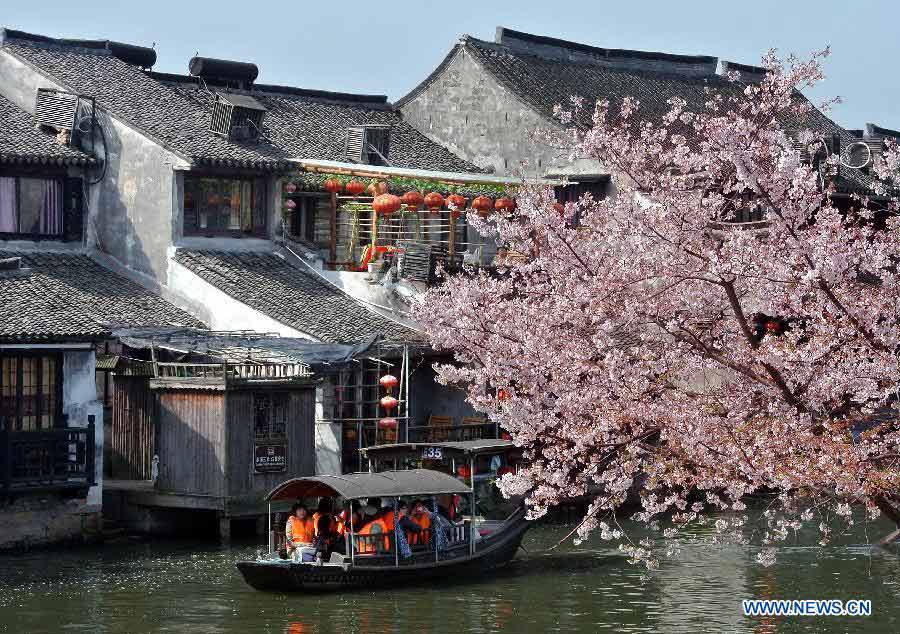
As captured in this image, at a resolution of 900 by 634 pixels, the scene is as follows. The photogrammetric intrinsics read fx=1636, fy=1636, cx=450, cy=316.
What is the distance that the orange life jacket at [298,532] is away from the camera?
2689cm

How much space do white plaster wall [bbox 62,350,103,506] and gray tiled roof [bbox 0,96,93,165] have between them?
6523 mm

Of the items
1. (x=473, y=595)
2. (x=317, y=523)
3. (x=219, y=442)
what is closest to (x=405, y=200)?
(x=219, y=442)

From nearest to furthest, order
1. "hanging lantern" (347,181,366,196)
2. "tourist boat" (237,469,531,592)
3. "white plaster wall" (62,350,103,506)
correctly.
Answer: "tourist boat" (237,469,531,592) < "white plaster wall" (62,350,103,506) < "hanging lantern" (347,181,366,196)

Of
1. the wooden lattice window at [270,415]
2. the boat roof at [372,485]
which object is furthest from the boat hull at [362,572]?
the wooden lattice window at [270,415]

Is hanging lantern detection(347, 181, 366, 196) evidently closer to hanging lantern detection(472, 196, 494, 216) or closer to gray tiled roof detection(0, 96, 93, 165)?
hanging lantern detection(472, 196, 494, 216)

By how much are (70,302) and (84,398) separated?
106 inches

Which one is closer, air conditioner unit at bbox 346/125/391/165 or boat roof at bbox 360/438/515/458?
boat roof at bbox 360/438/515/458

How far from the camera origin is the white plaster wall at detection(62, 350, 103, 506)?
3130 centimetres

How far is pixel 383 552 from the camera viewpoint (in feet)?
89.5

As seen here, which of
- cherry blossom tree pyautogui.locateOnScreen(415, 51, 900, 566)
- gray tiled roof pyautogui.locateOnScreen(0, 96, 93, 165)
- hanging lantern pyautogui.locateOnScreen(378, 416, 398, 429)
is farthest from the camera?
gray tiled roof pyautogui.locateOnScreen(0, 96, 93, 165)

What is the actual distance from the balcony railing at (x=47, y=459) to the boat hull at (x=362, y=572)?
5.90 metres

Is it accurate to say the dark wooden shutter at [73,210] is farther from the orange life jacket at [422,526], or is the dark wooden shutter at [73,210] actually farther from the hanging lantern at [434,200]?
the orange life jacket at [422,526]

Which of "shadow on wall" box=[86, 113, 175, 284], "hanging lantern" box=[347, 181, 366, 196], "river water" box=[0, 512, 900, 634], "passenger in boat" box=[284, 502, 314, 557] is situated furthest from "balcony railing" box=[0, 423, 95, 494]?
"hanging lantern" box=[347, 181, 366, 196]

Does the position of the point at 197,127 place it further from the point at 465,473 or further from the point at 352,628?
the point at 352,628
